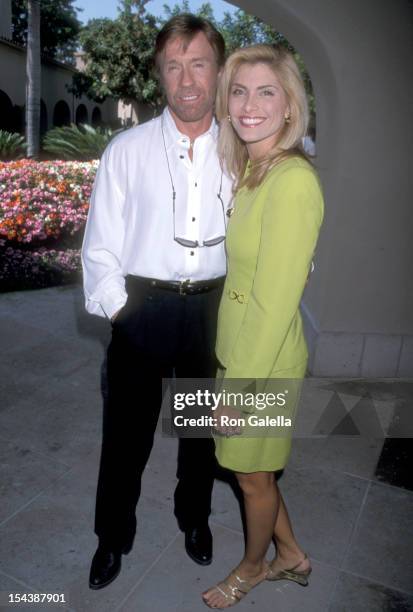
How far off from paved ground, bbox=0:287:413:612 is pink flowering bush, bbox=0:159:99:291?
318 centimetres

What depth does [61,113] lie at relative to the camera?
25344 mm

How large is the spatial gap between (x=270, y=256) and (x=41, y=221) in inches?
263

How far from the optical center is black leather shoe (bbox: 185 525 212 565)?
2543mm

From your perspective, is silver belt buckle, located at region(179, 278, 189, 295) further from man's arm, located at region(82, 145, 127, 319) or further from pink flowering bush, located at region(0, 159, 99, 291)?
pink flowering bush, located at region(0, 159, 99, 291)

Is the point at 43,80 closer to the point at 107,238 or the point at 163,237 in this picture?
the point at 107,238

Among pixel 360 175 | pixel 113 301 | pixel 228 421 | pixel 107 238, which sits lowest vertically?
pixel 228 421

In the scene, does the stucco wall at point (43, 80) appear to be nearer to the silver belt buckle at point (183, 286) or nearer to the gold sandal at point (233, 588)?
the silver belt buckle at point (183, 286)

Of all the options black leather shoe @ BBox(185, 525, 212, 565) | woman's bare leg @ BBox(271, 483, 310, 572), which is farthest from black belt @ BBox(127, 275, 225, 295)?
black leather shoe @ BBox(185, 525, 212, 565)

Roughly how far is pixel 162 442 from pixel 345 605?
1.54 m

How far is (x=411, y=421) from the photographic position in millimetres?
3965

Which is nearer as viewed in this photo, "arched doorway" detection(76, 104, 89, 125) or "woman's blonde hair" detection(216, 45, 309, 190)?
"woman's blonde hair" detection(216, 45, 309, 190)

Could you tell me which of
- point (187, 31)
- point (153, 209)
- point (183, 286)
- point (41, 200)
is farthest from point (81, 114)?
point (183, 286)

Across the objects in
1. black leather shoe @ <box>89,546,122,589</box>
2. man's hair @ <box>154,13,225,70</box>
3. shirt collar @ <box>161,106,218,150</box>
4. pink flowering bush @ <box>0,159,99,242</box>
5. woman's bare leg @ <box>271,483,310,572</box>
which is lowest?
black leather shoe @ <box>89,546,122,589</box>

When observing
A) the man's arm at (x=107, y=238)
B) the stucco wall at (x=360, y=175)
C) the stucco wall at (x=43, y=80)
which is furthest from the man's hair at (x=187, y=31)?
the stucco wall at (x=43, y=80)
